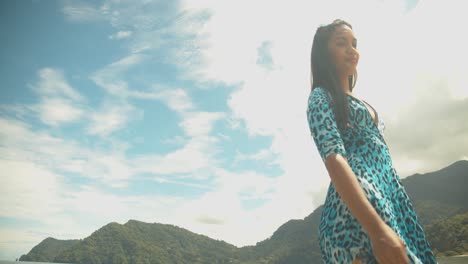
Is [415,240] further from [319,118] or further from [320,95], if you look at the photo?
[320,95]

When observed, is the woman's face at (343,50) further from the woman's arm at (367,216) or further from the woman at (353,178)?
the woman's arm at (367,216)

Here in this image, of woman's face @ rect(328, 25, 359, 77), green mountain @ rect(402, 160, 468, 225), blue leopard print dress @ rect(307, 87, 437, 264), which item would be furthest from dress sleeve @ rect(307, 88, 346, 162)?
green mountain @ rect(402, 160, 468, 225)

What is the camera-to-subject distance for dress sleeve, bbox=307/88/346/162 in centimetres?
173

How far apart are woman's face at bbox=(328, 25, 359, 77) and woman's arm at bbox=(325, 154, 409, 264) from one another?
931mm

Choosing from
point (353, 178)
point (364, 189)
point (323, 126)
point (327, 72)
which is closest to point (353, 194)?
point (353, 178)

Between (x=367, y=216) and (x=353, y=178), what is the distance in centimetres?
20

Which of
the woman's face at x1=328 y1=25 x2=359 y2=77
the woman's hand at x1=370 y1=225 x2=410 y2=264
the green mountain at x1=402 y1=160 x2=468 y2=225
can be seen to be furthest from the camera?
the green mountain at x1=402 y1=160 x2=468 y2=225

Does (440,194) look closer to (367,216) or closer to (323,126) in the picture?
(323,126)

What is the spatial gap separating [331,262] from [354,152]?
27.0 inches

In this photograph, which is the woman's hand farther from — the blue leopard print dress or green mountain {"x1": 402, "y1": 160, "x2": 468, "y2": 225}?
green mountain {"x1": 402, "y1": 160, "x2": 468, "y2": 225}

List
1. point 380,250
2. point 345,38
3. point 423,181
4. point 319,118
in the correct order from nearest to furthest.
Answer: point 380,250, point 319,118, point 345,38, point 423,181

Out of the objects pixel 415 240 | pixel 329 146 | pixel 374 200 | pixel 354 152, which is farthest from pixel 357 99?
pixel 415 240

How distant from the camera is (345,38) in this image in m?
2.34

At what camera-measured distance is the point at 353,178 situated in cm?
160
